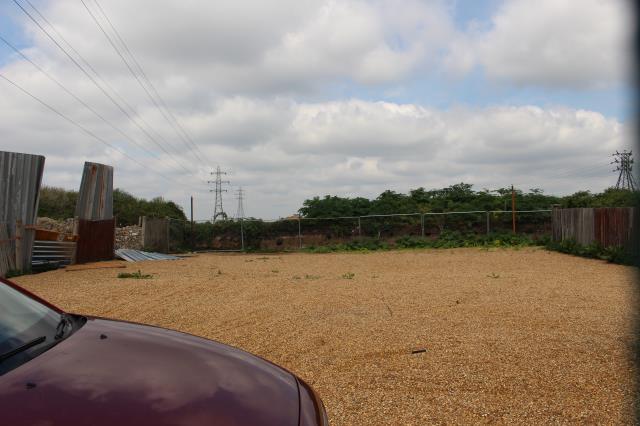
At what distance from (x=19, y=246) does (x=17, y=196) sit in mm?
1289

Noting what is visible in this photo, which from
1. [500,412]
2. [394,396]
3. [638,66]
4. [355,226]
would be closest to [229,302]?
[394,396]

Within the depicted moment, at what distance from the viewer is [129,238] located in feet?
87.8

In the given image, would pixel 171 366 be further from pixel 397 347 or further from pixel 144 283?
pixel 144 283

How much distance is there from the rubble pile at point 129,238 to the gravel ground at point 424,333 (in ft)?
48.5

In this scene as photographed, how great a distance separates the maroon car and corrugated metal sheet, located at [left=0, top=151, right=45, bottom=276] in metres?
11.5

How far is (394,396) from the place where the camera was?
4055 millimetres

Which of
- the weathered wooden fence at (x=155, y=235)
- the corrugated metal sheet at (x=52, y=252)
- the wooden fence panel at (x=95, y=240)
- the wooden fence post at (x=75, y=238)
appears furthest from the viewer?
the weathered wooden fence at (x=155, y=235)

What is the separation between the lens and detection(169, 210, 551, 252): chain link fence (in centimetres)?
2731

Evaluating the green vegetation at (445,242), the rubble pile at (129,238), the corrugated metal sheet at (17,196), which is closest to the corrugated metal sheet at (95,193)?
the corrugated metal sheet at (17,196)

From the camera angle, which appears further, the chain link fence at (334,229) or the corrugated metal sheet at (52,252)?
the chain link fence at (334,229)

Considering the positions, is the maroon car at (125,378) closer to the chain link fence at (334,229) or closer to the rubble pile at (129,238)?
the rubble pile at (129,238)

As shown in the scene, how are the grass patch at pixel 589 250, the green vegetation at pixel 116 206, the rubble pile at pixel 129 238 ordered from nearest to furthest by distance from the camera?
the grass patch at pixel 589 250 → the rubble pile at pixel 129 238 → the green vegetation at pixel 116 206

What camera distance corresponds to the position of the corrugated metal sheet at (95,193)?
55.0 ft

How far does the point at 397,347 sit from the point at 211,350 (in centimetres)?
312
